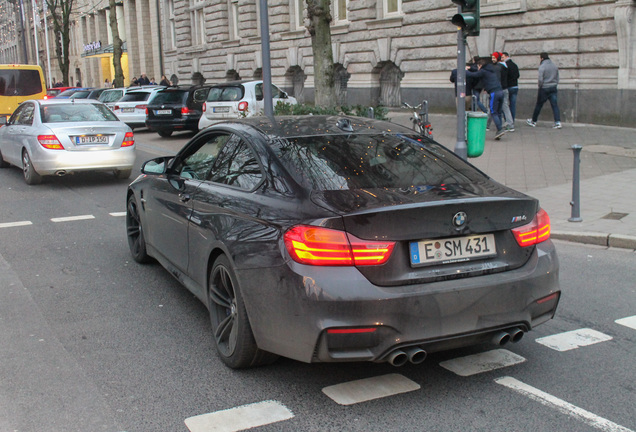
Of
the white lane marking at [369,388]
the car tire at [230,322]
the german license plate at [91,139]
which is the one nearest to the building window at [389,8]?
the german license plate at [91,139]

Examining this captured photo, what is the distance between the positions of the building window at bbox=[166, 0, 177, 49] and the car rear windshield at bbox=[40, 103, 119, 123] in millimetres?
31806

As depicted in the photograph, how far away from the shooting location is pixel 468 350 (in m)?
4.46

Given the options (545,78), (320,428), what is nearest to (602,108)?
(545,78)

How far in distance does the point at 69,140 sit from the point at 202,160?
24.1 ft

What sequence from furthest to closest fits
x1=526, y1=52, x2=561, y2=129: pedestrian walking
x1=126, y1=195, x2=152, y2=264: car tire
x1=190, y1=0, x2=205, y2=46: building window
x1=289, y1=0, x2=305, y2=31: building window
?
x1=190, y1=0, x2=205, y2=46: building window < x1=289, y1=0, x2=305, y2=31: building window < x1=526, y1=52, x2=561, y2=129: pedestrian walking < x1=126, y1=195, x2=152, y2=264: car tire

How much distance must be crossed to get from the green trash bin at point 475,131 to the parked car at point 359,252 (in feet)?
19.6

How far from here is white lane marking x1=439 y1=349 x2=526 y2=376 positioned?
416 centimetres

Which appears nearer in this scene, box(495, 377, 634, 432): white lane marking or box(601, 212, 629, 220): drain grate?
box(495, 377, 634, 432): white lane marking

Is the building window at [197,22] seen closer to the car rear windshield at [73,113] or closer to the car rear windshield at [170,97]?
the car rear windshield at [170,97]

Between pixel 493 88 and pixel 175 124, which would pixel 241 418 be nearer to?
pixel 493 88

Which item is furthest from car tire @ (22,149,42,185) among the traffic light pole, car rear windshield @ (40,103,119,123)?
the traffic light pole

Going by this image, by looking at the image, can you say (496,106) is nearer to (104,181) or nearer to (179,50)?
(104,181)

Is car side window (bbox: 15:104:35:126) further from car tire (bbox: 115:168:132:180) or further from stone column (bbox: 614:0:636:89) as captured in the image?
stone column (bbox: 614:0:636:89)

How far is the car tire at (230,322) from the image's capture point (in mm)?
4012
